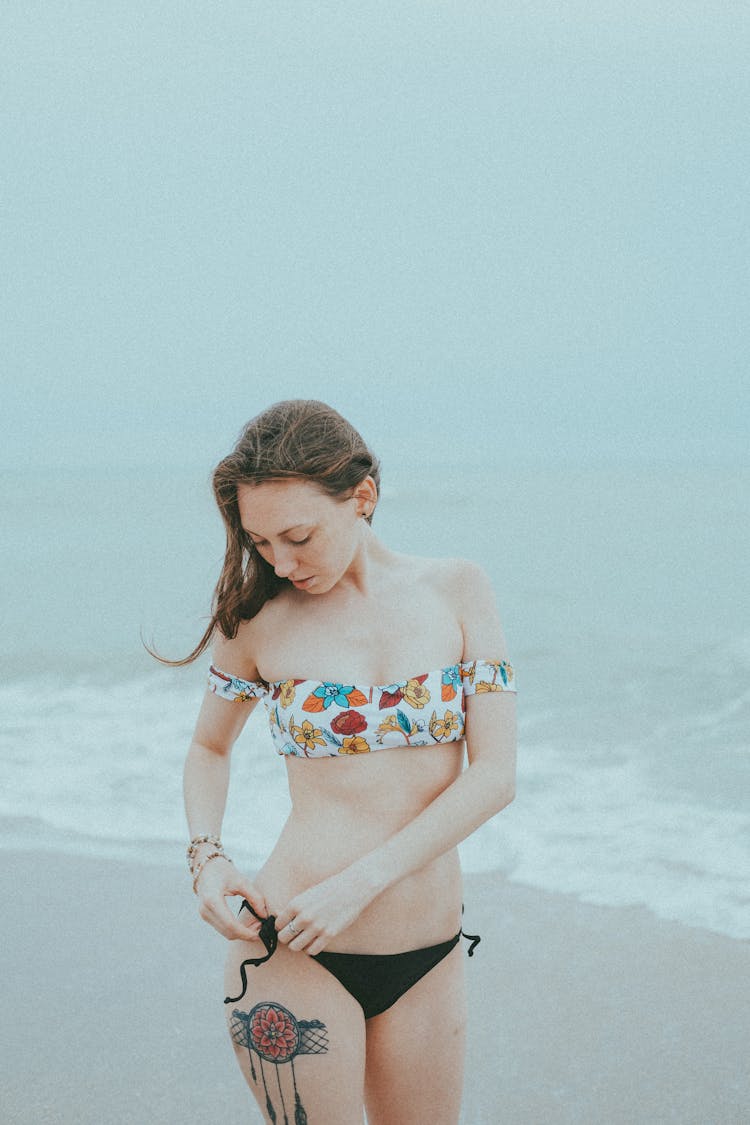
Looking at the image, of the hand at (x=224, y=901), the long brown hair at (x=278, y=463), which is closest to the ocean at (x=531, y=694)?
the long brown hair at (x=278, y=463)

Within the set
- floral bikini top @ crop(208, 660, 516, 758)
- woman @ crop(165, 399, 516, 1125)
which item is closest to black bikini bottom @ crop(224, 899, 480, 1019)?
woman @ crop(165, 399, 516, 1125)

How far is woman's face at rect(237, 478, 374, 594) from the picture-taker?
80.6 inches

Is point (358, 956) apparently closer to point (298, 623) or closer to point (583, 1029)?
point (298, 623)

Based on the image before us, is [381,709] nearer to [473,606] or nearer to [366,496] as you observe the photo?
[473,606]

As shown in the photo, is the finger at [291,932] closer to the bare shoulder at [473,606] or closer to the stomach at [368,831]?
the stomach at [368,831]

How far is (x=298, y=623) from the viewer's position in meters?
2.27

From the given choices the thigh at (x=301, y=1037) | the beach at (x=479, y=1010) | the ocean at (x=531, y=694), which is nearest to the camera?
the thigh at (x=301, y=1037)

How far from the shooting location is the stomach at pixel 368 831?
7.13ft

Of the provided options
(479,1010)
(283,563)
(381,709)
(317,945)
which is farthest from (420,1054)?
(479,1010)

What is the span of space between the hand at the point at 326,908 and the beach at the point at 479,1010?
1.82m

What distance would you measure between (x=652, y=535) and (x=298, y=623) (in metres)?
16.3

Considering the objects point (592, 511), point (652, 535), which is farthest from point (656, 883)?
point (592, 511)

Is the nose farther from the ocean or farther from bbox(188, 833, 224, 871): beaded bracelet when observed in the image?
bbox(188, 833, 224, 871): beaded bracelet

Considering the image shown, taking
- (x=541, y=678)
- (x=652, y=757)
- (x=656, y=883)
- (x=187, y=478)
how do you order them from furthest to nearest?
(x=187, y=478) → (x=541, y=678) → (x=652, y=757) → (x=656, y=883)
